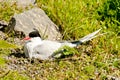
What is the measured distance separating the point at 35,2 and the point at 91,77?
2.15 meters

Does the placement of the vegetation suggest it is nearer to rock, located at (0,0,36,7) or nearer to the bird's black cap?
rock, located at (0,0,36,7)

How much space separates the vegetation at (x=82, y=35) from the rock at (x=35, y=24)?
0.49 feet

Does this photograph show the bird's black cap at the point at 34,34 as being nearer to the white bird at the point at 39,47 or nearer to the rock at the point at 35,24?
the white bird at the point at 39,47

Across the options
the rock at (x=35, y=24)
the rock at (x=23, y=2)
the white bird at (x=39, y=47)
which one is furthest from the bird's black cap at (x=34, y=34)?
the rock at (x=23, y=2)

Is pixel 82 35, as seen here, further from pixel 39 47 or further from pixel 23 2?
pixel 23 2

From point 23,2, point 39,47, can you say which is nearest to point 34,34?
point 39,47

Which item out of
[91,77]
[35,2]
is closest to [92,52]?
[91,77]

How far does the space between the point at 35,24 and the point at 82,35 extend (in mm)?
704

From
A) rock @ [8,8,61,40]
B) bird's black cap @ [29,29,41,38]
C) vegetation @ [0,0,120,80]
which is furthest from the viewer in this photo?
rock @ [8,8,61,40]

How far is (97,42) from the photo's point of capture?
5.16 metres

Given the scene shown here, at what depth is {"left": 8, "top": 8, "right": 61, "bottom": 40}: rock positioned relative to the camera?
5.12 metres

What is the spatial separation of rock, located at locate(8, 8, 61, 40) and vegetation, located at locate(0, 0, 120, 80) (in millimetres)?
151

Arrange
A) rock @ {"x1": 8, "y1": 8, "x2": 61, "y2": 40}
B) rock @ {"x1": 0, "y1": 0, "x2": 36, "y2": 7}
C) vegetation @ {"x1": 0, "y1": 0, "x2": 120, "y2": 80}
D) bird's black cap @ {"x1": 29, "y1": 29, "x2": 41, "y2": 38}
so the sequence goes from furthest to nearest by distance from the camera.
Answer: rock @ {"x1": 0, "y1": 0, "x2": 36, "y2": 7} → rock @ {"x1": 8, "y1": 8, "x2": 61, "y2": 40} → bird's black cap @ {"x1": 29, "y1": 29, "x2": 41, "y2": 38} → vegetation @ {"x1": 0, "y1": 0, "x2": 120, "y2": 80}

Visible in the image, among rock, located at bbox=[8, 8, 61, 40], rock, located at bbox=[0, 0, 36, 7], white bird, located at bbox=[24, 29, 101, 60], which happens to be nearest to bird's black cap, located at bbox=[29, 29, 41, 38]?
white bird, located at bbox=[24, 29, 101, 60]
